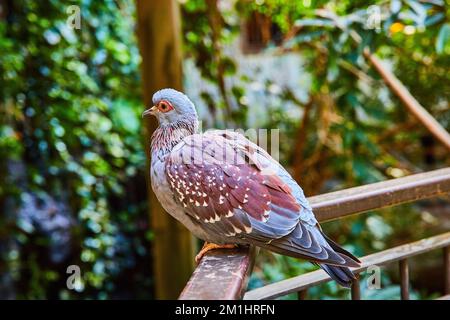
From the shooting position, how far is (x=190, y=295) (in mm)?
940

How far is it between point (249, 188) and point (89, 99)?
1939 millimetres

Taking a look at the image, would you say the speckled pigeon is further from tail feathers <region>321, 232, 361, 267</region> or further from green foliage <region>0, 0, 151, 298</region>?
green foliage <region>0, 0, 151, 298</region>

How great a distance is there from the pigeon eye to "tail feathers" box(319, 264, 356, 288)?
0.45m

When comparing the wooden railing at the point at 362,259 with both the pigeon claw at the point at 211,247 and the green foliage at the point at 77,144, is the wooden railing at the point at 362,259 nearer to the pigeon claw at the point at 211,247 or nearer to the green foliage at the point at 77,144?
the pigeon claw at the point at 211,247

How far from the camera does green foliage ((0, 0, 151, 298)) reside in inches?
113

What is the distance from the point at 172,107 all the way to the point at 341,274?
0.48 metres

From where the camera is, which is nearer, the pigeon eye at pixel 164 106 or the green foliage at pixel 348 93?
the pigeon eye at pixel 164 106

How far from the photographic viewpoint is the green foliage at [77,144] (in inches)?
113

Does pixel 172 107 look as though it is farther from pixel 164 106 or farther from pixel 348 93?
pixel 348 93

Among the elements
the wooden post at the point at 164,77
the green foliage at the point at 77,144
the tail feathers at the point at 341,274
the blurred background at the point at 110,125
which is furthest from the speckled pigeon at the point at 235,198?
the green foliage at the point at 77,144
